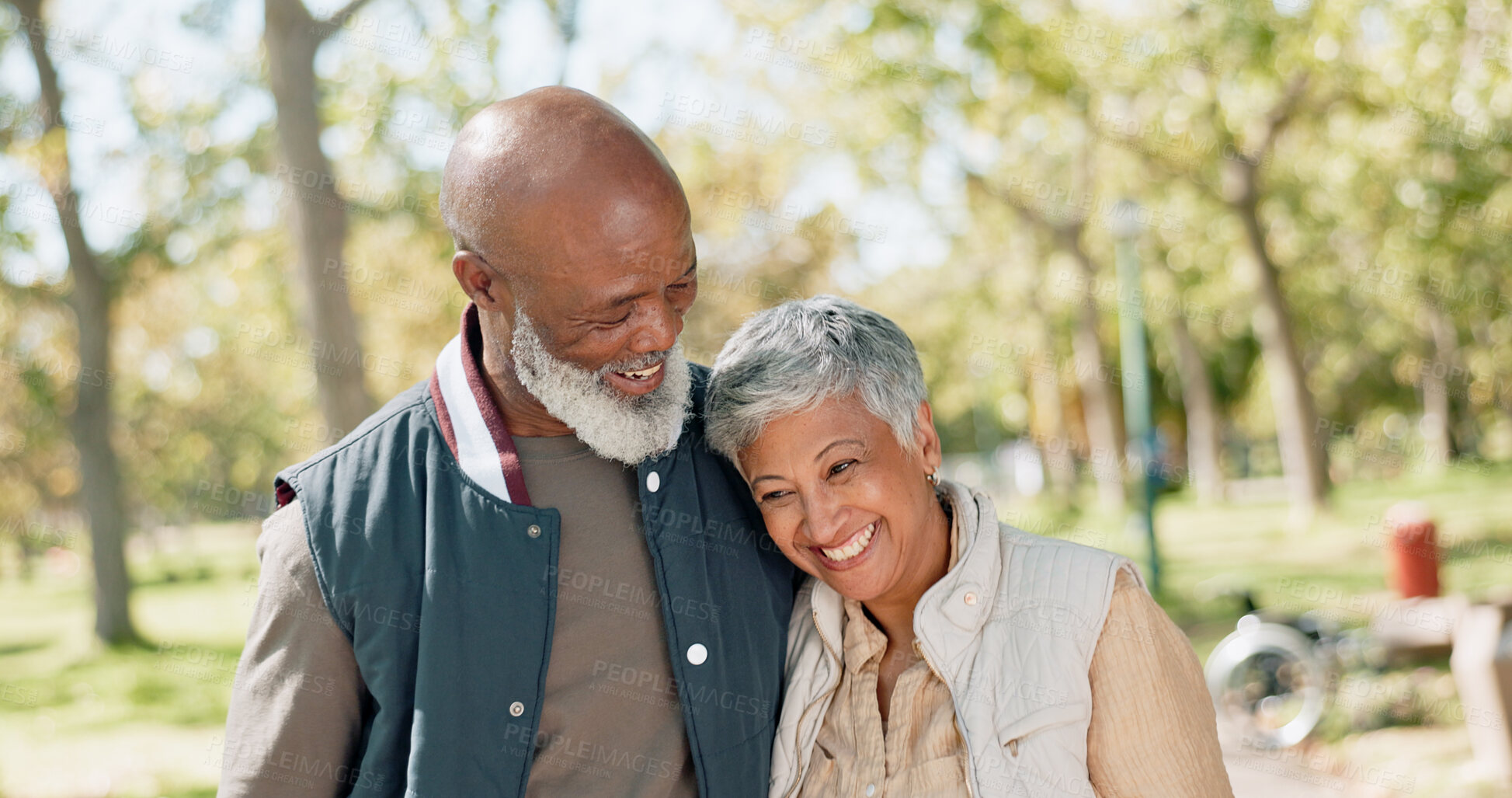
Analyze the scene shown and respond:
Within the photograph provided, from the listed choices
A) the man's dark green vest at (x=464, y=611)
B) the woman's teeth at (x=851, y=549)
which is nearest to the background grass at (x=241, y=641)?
the man's dark green vest at (x=464, y=611)

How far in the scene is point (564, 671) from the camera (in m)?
2.49

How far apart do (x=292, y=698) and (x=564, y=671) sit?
54cm

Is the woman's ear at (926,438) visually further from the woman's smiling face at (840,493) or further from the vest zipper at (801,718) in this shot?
the vest zipper at (801,718)

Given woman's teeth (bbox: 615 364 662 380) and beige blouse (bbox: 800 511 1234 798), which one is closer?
beige blouse (bbox: 800 511 1234 798)

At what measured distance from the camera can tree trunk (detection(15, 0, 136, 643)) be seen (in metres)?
13.5

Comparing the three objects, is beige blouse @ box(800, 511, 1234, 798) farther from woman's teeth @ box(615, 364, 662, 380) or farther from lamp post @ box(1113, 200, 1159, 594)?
lamp post @ box(1113, 200, 1159, 594)

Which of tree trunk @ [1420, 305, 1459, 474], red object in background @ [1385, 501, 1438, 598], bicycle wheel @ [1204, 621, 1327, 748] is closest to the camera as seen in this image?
bicycle wheel @ [1204, 621, 1327, 748]

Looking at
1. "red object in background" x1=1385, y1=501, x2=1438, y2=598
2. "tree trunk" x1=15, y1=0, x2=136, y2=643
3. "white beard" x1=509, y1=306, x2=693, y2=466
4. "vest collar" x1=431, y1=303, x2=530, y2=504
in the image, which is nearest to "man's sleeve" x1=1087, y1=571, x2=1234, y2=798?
"white beard" x1=509, y1=306, x2=693, y2=466

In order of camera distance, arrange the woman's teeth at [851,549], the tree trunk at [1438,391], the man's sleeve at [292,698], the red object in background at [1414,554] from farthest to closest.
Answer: the tree trunk at [1438,391]
the red object in background at [1414,554]
the woman's teeth at [851,549]
the man's sleeve at [292,698]

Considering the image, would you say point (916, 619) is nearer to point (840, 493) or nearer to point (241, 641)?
point (840, 493)

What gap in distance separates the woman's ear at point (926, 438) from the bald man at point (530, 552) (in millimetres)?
490

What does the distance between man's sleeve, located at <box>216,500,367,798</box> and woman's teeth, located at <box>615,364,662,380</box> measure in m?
0.73

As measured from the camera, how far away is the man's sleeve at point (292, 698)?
2.28 m

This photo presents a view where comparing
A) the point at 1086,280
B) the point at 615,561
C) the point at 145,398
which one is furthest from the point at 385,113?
the point at 145,398
